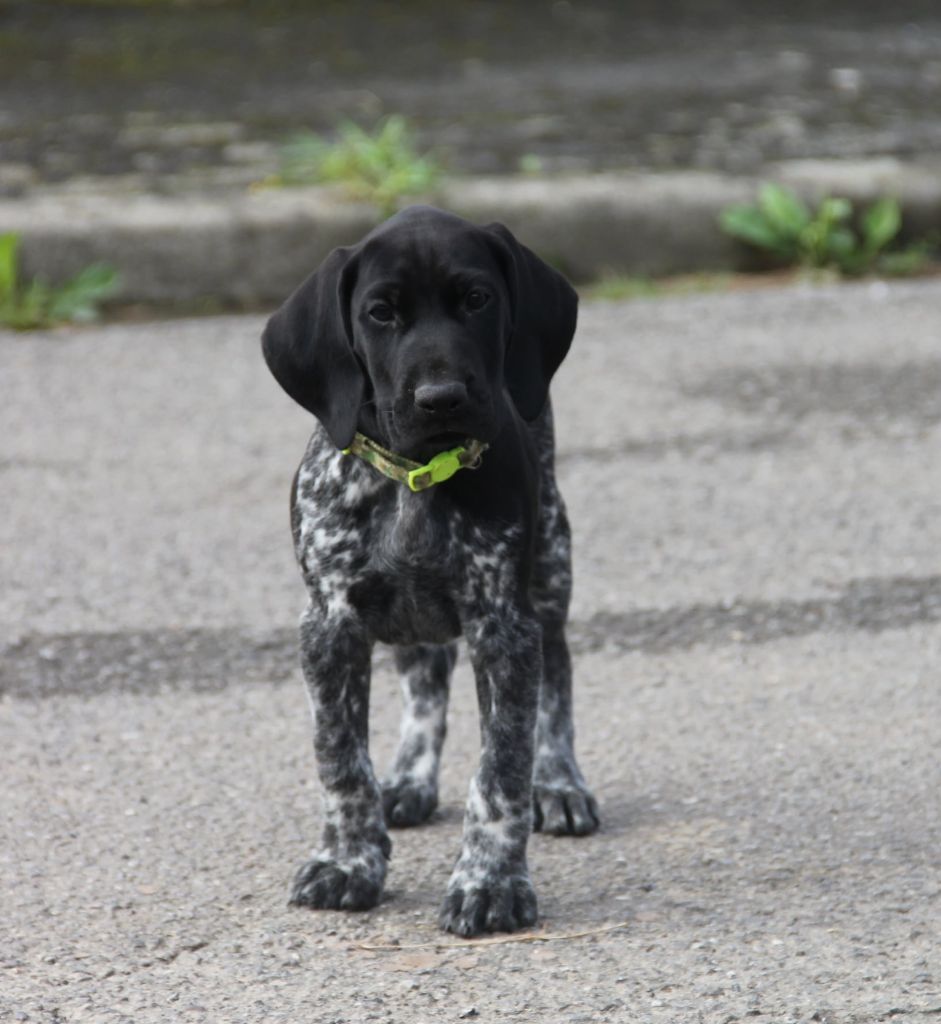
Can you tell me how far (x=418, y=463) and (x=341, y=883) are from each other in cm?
89

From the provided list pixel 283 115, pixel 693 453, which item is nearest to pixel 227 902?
pixel 693 453

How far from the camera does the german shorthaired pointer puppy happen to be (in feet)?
11.6

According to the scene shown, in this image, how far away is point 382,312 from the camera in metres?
3.55

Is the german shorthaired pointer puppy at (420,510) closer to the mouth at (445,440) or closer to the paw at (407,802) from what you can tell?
the mouth at (445,440)

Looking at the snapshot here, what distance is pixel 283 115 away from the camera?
36.9ft

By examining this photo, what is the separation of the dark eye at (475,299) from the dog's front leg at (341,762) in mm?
732

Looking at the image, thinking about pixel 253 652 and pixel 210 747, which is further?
pixel 253 652

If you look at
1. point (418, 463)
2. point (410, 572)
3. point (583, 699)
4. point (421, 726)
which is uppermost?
point (418, 463)

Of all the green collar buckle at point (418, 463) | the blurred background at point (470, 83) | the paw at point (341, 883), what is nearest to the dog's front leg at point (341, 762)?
the paw at point (341, 883)

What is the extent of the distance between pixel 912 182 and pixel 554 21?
5.61 metres

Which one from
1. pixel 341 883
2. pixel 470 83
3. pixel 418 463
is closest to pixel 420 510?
pixel 418 463

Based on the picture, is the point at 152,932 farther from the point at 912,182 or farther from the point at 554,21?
the point at 554,21

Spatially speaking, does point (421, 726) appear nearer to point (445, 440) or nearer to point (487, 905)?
point (487, 905)

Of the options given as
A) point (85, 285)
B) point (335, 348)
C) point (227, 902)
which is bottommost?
point (227, 902)
